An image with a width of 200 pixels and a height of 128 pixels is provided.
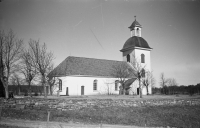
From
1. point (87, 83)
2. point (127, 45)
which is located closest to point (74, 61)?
point (87, 83)

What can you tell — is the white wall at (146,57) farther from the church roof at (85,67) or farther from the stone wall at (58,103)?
the stone wall at (58,103)

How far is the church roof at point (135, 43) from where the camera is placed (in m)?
43.6

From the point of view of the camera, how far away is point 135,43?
4347cm

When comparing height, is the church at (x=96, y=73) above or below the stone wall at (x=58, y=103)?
above

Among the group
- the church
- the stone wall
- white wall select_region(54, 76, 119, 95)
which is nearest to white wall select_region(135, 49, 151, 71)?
the church

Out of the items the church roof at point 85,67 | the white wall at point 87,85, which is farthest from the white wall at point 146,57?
the white wall at point 87,85

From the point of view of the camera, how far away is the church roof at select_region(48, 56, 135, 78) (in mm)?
33850

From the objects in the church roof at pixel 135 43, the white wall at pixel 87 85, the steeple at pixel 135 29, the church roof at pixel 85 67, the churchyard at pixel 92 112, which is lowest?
the churchyard at pixel 92 112

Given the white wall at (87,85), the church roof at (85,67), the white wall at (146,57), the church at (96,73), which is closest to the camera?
the white wall at (87,85)

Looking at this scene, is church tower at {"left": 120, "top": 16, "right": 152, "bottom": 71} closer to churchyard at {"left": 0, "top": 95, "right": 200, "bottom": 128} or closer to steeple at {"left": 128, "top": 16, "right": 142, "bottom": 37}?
steeple at {"left": 128, "top": 16, "right": 142, "bottom": 37}

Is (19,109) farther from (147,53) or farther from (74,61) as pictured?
(147,53)

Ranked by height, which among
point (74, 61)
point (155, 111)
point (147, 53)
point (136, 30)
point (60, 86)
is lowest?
point (155, 111)

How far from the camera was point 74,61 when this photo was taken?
36188 millimetres

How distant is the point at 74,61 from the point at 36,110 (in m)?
22.9
